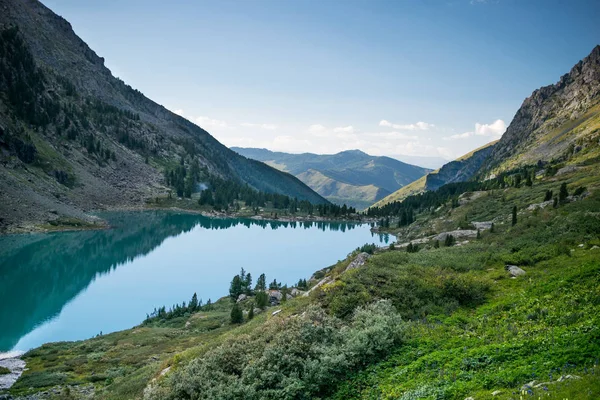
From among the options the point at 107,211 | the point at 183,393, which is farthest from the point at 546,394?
the point at 107,211

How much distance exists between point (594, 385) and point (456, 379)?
433 centimetres

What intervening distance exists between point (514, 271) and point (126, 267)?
91.1m

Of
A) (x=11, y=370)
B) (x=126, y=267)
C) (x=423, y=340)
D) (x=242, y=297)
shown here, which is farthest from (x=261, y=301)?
(x=126, y=267)

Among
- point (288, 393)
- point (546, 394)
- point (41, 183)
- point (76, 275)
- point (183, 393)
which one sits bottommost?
point (76, 275)

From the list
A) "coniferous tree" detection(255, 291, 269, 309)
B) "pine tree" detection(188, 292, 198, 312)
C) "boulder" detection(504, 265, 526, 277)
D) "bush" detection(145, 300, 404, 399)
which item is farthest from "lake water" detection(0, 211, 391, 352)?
"boulder" detection(504, 265, 526, 277)

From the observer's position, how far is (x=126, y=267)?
3634 inches

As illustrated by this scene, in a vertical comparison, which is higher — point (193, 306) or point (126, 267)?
point (126, 267)

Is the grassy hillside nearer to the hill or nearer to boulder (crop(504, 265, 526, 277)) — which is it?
the hill

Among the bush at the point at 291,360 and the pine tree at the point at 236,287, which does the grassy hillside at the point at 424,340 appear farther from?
the pine tree at the point at 236,287

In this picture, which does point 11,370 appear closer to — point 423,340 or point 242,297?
point 242,297

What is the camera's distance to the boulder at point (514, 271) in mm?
25378

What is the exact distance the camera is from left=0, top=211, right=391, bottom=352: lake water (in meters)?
58.7

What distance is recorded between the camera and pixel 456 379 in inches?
475

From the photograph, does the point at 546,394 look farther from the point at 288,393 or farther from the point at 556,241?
the point at 556,241
